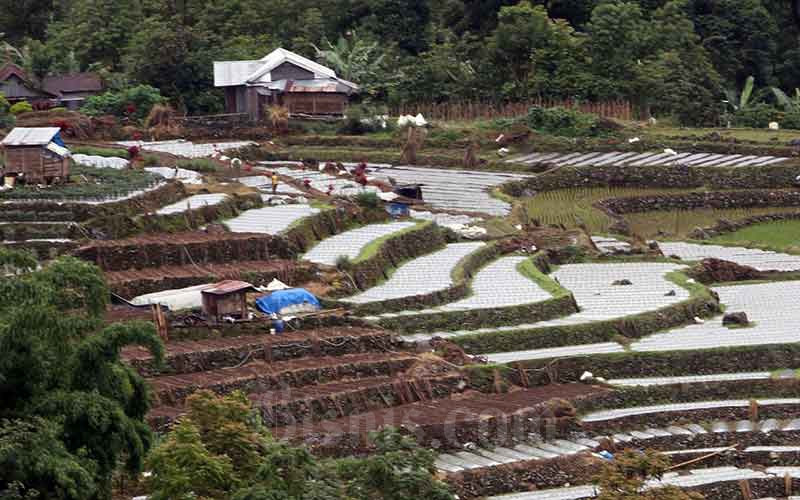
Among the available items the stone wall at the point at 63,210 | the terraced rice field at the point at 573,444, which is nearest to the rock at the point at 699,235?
the stone wall at the point at 63,210

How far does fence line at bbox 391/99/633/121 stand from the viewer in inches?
1932

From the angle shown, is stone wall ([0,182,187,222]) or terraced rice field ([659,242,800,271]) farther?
terraced rice field ([659,242,800,271])

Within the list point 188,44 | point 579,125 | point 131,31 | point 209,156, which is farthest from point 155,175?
point 131,31

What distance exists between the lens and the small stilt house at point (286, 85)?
4838cm

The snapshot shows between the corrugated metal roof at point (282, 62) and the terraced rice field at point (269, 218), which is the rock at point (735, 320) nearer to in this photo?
the terraced rice field at point (269, 218)

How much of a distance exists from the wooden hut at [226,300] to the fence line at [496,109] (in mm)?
22635

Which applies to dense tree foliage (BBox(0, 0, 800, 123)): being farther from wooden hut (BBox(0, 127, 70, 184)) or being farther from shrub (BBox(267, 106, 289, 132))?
wooden hut (BBox(0, 127, 70, 184))

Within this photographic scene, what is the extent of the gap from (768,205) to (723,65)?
1394 centimetres

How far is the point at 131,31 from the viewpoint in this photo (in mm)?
55438

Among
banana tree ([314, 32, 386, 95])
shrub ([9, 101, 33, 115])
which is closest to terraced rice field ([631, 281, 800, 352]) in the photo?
shrub ([9, 101, 33, 115])

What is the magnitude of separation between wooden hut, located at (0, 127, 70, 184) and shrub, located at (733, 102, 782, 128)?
2116cm

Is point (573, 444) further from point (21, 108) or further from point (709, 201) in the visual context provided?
point (21, 108)

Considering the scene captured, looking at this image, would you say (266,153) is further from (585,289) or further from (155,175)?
(585,289)

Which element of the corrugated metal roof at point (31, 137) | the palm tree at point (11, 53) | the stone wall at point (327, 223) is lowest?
the stone wall at point (327, 223)
